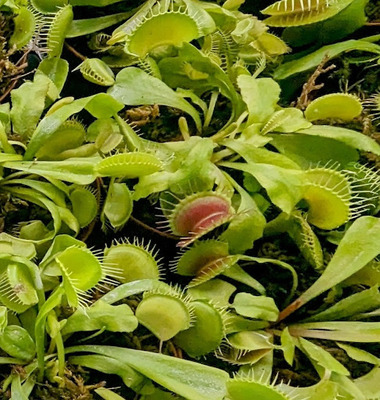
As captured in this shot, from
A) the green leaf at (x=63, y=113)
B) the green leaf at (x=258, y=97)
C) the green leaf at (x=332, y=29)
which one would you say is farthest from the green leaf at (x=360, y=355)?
the green leaf at (x=332, y=29)

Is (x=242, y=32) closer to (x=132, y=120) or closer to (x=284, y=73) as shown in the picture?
(x=284, y=73)

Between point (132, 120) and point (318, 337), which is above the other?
point (132, 120)

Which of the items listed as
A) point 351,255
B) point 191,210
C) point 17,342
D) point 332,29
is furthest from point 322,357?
point 332,29

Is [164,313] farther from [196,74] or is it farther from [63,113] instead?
[196,74]

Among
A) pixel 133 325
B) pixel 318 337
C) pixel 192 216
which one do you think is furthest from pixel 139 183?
pixel 318 337

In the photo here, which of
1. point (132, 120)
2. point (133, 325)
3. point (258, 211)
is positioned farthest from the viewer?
point (132, 120)

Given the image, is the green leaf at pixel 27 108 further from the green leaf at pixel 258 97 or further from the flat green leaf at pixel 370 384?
the flat green leaf at pixel 370 384
